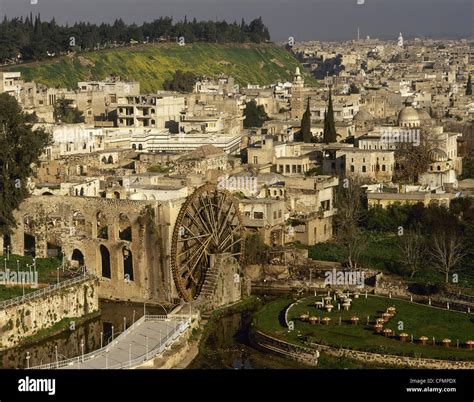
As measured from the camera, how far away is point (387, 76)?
245 feet

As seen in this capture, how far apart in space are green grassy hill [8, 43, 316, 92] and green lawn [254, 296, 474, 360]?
35085mm

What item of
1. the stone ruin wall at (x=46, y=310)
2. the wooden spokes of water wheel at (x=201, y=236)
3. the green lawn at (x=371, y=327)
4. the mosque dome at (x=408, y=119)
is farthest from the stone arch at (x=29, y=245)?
the mosque dome at (x=408, y=119)

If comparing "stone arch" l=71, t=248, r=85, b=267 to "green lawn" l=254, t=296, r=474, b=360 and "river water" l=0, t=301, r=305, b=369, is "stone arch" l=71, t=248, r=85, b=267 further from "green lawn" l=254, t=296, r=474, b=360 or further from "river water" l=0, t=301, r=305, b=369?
"green lawn" l=254, t=296, r=474, b=360

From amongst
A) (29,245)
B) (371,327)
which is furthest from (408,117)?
(371,327)

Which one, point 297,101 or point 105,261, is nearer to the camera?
point 105,261

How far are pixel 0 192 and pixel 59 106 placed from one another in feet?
69.6

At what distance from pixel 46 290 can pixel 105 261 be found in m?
3.48

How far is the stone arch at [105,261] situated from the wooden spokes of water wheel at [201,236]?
6.59 feet

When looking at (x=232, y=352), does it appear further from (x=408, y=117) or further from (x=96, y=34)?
(x=96, y=34)

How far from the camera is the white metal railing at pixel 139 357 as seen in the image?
719 inches

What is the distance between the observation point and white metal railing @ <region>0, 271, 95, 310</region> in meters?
21.0

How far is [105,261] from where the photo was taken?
25453mm

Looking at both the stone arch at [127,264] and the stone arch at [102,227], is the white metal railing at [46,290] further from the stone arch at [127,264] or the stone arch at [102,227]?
the stone arch at [102,227]

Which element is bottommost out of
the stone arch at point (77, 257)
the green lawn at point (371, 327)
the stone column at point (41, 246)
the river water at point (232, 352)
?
the river water at point (232, 352)
